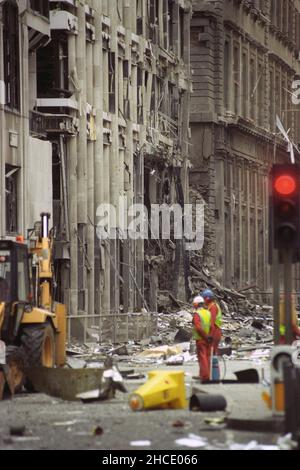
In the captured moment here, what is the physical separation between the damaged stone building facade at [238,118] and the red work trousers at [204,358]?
135 feet

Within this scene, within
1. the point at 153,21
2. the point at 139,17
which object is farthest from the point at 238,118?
the point at 139,17

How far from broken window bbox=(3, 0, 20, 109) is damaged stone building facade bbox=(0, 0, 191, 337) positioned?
0.02 metres

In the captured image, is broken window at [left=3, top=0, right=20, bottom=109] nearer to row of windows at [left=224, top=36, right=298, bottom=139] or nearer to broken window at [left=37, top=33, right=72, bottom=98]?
broken window at [left=37, top=33, right=72, bottom=98]

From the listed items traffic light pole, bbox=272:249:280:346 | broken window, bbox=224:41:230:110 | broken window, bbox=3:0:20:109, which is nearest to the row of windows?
broken window, bbox=224:41:230:110

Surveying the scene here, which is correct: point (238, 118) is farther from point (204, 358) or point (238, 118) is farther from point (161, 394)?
point (161, 394)

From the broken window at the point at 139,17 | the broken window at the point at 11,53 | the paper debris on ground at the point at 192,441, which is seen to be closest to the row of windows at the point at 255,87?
the broken window at the point at 139,17

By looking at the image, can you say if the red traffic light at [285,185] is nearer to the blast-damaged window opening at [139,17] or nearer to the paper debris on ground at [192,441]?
the paper debris on ground at [192,441]

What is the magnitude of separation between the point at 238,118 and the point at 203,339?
151 ft

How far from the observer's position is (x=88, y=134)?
167 feet

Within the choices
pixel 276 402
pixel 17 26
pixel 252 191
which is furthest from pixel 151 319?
pixel 252 191

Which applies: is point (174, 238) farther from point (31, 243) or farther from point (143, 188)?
point (31, 243)

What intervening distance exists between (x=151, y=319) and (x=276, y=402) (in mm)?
28271

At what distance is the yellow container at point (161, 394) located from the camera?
2355cm

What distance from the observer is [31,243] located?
37750 mm
